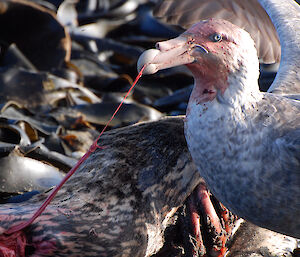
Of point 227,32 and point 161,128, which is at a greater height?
point 227,32

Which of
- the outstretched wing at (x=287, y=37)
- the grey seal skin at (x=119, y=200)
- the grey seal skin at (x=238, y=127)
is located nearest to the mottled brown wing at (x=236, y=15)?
the outstretched wing at (x=287, y=37)

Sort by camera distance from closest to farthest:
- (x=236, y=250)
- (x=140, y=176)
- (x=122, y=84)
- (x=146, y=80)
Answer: (x=140, y=176), (x=236, y=250), (x=122, y=84), (x=146, y=80)

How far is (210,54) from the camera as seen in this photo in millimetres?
2449

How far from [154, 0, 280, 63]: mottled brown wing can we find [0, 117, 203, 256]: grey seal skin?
55.9 inches

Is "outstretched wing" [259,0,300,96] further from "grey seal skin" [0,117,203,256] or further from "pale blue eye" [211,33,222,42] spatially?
"pale blue eye" [211,33,222,42]

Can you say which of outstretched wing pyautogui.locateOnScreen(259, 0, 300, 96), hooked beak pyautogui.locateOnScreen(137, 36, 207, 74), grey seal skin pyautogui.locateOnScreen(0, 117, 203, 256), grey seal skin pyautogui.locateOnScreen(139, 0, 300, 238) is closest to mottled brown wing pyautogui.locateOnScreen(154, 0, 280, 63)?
outstretched wing pyautogui.locateOnScreen(259, 0, 300, 96)

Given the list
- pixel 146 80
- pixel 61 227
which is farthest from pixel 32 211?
pixel 146 80

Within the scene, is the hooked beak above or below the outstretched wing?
above

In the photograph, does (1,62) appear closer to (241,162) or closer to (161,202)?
(161,202)

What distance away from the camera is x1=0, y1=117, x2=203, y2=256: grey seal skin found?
257 cm

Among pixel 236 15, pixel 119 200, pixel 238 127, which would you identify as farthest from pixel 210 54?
pixel 236 15

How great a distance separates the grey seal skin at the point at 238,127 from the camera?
95.4 inches

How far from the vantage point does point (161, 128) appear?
10.0 ft

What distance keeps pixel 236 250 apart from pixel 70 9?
13.0 ft
